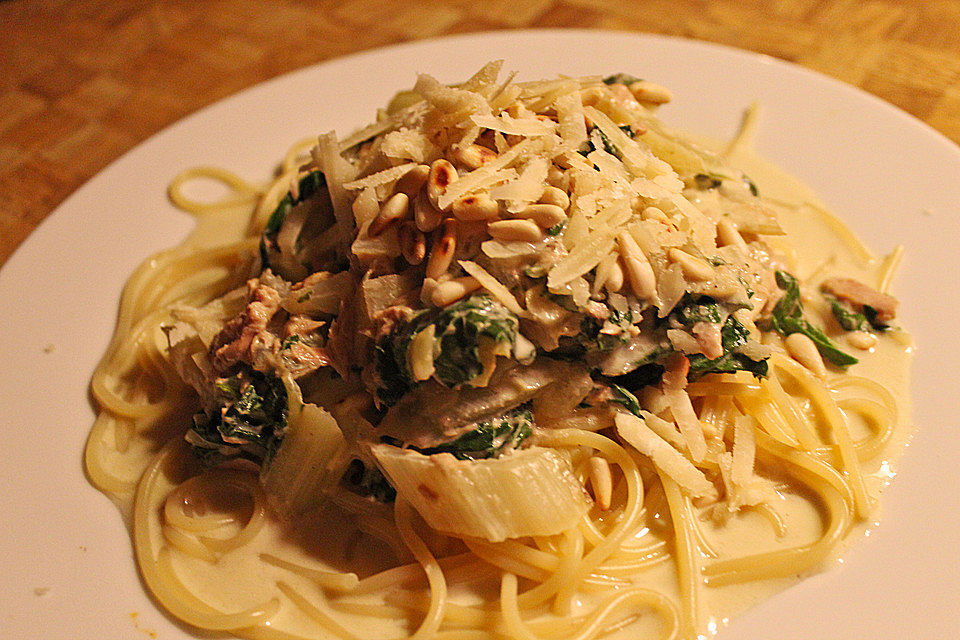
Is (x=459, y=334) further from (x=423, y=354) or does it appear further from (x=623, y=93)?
(x=623, y=93)

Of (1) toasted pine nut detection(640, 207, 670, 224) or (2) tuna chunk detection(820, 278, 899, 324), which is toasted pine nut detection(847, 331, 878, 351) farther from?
(1) toasted pine nut detection(640, 207, 670, 224)

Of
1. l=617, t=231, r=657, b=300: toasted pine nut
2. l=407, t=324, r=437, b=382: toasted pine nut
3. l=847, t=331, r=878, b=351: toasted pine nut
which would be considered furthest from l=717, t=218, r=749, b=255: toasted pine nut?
l=407, t=324, r=437, b=382: toasted pine nut

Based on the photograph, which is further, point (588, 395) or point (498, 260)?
point (588, 395)

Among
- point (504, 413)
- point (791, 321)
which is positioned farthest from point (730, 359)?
point (504, 413)

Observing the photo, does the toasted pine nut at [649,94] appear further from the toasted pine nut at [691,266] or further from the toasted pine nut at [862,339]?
the toasted pine nut at [862,339]

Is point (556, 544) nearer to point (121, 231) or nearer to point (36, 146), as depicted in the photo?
point (121, 231)

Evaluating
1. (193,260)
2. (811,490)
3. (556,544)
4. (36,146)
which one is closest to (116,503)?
(193,260)
